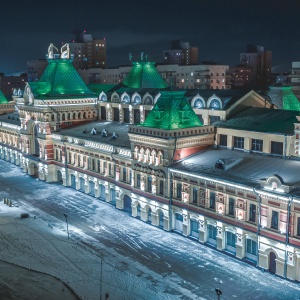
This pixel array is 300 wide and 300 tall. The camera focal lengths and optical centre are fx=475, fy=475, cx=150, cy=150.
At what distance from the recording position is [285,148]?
152 feet

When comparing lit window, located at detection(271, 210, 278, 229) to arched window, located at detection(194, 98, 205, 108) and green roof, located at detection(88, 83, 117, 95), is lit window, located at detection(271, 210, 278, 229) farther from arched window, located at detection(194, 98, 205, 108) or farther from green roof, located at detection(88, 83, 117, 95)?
green roof, located at detection(88, 83, 117, 95)

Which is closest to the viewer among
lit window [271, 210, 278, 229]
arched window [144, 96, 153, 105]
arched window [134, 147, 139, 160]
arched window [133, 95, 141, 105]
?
lit window [271, 210, 278, 229]

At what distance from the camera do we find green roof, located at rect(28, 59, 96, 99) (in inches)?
2958

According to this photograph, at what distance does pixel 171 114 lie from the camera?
168 ft

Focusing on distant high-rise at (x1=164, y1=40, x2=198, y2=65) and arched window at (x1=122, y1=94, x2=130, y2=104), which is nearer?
arched window at (x1=122, y1=94, x2=130, y2=104)

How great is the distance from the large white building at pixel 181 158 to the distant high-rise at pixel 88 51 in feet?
380

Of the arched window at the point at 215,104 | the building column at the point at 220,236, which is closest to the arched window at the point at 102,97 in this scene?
the arched window at the point at 215,104

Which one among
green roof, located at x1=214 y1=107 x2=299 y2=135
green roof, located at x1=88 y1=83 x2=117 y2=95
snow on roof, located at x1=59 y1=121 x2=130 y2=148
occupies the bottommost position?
snow on roof, located at x1=59 y1=121 x2=130 y2=148

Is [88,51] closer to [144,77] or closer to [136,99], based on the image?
[144,77]

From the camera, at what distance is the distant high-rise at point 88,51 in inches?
7500

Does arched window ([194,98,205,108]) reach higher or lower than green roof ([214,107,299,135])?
higher

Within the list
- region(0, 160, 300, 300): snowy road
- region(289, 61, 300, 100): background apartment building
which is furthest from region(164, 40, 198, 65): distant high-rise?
region(0, 160, 300, 300): snowy road

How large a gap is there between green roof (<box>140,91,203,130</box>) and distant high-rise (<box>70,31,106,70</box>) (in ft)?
465

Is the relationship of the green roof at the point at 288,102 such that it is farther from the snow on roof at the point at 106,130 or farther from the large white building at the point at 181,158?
the snow on roof at the point at 106,130
